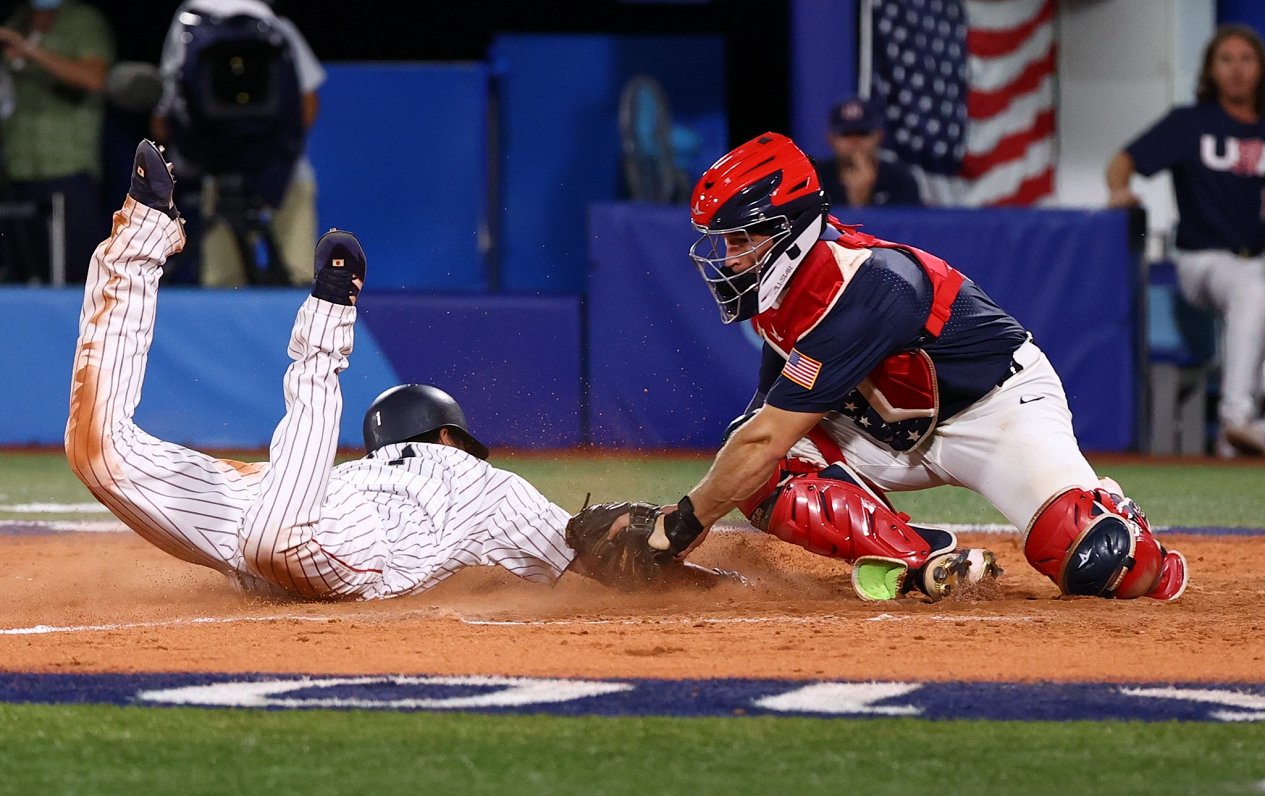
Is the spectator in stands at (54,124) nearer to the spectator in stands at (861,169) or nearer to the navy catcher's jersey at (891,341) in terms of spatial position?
the spectator in stands at (861,169)

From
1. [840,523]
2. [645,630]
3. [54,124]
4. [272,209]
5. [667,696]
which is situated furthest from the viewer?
[54,124]

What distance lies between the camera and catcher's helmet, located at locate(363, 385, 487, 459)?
5.84m

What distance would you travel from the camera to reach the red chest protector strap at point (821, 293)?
16.9 ft

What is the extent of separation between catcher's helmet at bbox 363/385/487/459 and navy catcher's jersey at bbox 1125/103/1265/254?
6.55m

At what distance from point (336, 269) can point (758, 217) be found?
1.15m

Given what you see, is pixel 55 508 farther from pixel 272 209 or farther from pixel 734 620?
pixel 734 620

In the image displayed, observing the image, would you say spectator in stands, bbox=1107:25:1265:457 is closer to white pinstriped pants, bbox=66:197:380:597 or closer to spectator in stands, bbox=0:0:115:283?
spectator in stands, bbox=0:0:115:283

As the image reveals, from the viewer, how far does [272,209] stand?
11820 mm

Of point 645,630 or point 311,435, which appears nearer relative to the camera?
point 645,630

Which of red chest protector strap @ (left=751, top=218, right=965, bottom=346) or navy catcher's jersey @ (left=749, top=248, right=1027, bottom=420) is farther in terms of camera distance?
red chest protector strap @ (left=751, top=218, right=965, bottom=346)

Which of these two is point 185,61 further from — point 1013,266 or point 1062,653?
point 1062,653

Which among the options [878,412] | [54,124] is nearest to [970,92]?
[54,124]

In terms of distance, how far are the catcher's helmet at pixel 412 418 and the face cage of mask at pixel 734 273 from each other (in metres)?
1.04

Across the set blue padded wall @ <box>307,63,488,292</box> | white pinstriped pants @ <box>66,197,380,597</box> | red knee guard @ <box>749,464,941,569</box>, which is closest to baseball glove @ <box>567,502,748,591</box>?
red knee guard @ <box>749,464,941,569</box>
